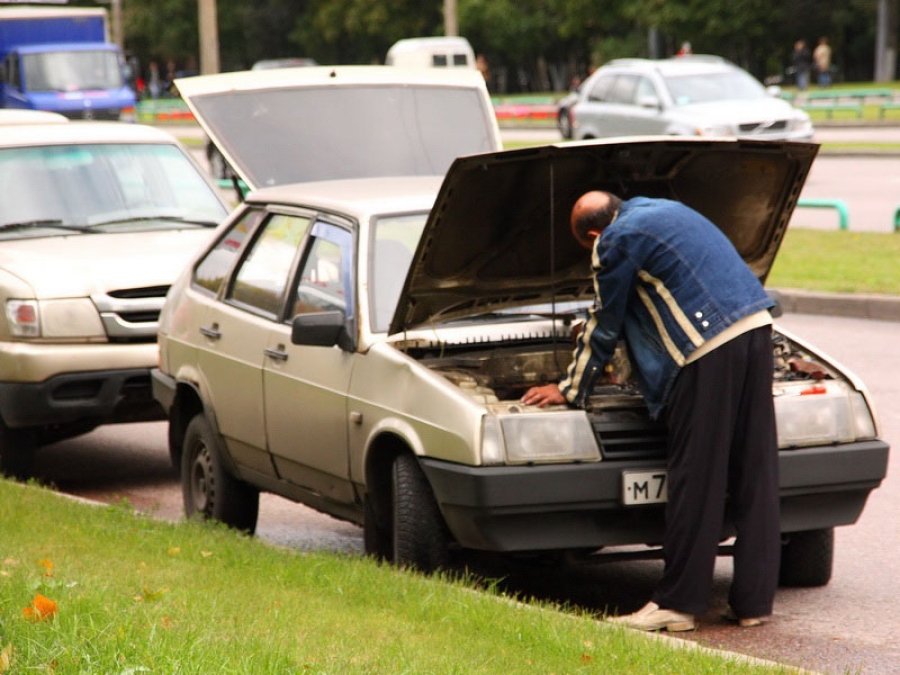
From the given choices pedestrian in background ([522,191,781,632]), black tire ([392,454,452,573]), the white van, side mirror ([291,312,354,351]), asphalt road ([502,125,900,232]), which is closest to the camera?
pedestrian in background ([522,191,781,632])

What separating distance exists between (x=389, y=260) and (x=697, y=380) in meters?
1.63

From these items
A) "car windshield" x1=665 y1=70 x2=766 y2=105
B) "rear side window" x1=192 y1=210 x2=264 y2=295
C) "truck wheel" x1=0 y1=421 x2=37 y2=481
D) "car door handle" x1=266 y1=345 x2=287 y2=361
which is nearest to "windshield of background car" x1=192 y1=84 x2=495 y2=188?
"rear side window" x1=192 y1=210 x2=264 y2=295

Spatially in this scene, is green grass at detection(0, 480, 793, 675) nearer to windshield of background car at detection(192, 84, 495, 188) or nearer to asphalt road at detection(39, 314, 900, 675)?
asphalt road at detection(39, 314, 900, 675)

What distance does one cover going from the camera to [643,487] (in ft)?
18.6

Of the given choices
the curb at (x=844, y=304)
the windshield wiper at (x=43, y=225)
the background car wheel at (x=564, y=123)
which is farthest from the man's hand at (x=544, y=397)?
the background car wheel at (x=564, y=123)

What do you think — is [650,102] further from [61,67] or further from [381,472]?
[381,472]

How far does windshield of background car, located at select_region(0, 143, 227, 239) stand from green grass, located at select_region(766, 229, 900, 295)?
6443 mm

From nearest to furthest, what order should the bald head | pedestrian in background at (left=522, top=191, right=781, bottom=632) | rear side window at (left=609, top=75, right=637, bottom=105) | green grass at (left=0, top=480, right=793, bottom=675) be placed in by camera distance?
green grass at (left=0, top=480, right=793, bottom=675) → pedestrian in background at (left=522, top=191, right=781, bottom=632) → the bald head → rear side window at (left=609, top=75, right=637, bottom=105)

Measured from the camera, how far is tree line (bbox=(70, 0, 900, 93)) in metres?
67.6

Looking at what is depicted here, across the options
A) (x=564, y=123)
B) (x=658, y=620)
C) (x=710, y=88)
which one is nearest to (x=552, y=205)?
(x=658, y=620)

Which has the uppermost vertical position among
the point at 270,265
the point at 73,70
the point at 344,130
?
the point at 344,130

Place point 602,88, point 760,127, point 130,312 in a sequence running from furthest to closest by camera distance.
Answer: point 602,88 → point 760,127 → point 130,312

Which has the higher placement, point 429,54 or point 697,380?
point 697,380

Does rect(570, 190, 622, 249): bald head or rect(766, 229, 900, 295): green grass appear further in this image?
rect(766, 229, 900, 295): green grass
